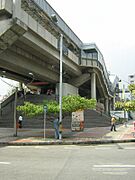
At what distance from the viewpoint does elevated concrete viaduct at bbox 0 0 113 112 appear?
23.7 m

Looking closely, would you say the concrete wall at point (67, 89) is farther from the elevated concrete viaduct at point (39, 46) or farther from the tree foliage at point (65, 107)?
the tree foliage at point (65, 107)

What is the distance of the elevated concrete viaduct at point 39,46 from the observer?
23.7 meters

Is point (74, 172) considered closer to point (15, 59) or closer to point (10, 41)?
point (10, 41)

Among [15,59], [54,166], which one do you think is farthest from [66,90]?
[54,166]

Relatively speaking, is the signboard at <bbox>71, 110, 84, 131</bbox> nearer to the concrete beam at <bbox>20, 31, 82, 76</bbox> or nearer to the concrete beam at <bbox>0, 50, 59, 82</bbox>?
the concrete beam at <bbox>20, 31, 82, 76</bbox>

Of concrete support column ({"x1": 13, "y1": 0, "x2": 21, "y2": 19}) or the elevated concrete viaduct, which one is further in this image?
the elevated concrete viaduct

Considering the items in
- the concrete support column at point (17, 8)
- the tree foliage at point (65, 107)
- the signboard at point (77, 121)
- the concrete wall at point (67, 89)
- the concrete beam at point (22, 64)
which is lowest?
the signboard at point (77, 121)

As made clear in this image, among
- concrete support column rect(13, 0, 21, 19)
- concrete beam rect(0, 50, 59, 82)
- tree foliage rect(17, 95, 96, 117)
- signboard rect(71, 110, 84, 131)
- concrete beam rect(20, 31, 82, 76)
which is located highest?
concrete support column rect(13, 0, 21, 19)

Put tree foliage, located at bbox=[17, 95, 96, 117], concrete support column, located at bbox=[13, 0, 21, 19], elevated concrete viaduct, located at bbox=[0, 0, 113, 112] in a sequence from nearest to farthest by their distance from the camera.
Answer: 1. tree foliage, located at bbox=[17, 95, 96, 117]
2. concrete support column, located at bbox=[13, 0, 21, 19]
3. elevated concrete viaduct, located at bbox=[0, 0, 113, 112]

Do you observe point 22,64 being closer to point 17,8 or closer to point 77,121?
point 77,121

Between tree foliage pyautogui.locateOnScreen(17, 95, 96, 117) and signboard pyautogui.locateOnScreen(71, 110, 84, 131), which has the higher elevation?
tree foliage pyautogui.locateOnScreen(17, 95, 96, 117)

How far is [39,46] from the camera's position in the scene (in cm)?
3017

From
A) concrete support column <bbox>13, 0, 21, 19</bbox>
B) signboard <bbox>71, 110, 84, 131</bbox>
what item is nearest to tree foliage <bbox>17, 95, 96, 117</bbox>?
signboard <bbox>71, 110, 84, 131</bbox>

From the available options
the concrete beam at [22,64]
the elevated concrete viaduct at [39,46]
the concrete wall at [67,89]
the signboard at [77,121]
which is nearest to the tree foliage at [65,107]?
the signboard at [77,121]
